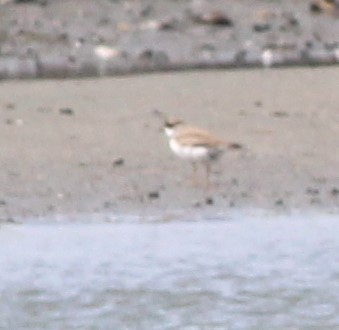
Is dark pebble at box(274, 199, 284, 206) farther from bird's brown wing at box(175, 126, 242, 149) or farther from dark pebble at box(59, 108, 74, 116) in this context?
dark pebble at box(59, 108, 74, 116)

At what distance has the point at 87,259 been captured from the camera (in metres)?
8.36

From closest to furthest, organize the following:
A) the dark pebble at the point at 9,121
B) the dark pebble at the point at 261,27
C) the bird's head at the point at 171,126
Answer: the bird's head at the point at 171,126 < the dark pebble at the point at 9,121 < the dark pebble at the point at 261,27

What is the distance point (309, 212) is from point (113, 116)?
95.0 inches

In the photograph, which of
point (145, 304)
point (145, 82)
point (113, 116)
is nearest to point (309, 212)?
point (145, 304)

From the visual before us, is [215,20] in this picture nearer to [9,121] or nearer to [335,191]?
[9,121]

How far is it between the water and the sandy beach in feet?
1.27

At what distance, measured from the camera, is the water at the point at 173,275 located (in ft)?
25.0

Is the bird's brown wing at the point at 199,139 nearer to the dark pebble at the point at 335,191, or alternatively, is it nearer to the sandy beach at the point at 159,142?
the sandy beach at the point at 159,142

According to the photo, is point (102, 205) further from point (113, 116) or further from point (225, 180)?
point (113, 116)

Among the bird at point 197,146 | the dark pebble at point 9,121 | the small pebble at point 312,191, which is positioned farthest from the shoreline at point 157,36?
the small pebble at point 312,191

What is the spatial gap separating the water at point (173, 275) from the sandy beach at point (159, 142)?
0.39 m

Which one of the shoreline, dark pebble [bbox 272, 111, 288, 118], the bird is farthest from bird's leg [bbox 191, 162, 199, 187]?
the shoreline

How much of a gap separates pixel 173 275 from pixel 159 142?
7.64 feet

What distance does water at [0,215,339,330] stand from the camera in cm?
762
